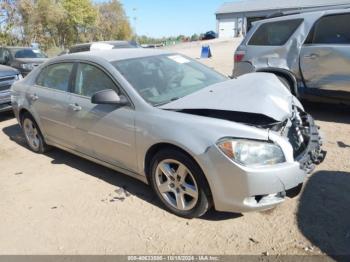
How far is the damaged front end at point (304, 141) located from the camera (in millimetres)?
3406

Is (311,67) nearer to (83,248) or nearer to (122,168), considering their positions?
(122,168)

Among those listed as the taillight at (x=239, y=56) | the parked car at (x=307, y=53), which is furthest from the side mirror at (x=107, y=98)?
the taillight at (x=239, y=56)

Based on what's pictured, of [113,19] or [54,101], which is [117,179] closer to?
[54,101]

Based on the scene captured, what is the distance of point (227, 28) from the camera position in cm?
5712

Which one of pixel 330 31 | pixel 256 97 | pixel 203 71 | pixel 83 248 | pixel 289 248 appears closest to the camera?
pixel 289 248

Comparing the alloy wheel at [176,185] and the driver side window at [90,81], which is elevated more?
the driver side window at [90,81]

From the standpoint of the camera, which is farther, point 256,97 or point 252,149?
point 256,97

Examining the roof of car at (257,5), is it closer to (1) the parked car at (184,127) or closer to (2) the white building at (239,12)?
(2) the white building at (239,12)

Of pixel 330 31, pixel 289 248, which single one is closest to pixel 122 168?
pixel 289 248

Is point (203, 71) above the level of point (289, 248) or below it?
above

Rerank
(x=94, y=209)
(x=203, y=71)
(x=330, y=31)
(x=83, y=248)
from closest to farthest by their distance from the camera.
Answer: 1. (x=83, y=248)
2. (x=94, y=209)
3. (x=203, y=71)
4. (x=330, y=31)

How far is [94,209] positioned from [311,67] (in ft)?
14.6

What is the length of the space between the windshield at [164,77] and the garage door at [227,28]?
53229 mm

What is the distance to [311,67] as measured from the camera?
6355mm
